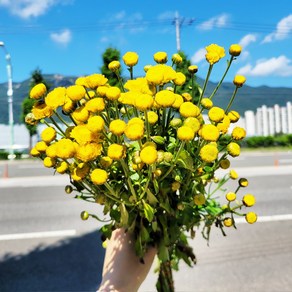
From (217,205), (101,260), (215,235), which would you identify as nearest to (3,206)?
(101,260)

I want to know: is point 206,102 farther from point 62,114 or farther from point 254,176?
point 254,176

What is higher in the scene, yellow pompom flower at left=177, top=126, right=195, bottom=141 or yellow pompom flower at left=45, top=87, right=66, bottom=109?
yellow pompom flower at left=45, top=87, right=66, bottom=109

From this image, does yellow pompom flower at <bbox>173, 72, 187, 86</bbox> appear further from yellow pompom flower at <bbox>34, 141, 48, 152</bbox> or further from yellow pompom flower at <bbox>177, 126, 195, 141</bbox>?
yellow pompom flower at <bbox>34, 141, 48, 152</bbox>

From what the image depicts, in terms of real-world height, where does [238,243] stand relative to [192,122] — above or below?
below

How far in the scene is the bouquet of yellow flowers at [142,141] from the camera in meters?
0.63

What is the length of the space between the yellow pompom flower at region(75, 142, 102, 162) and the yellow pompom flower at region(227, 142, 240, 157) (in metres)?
0.28

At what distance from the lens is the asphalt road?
93.9 inches

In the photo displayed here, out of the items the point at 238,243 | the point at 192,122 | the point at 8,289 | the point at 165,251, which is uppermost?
the point at 192,122

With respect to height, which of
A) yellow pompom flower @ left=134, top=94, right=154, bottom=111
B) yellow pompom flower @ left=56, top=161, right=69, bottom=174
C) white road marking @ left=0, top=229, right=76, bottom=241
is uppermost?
yellow pompom flower @ left=134, top=94, right=154, bottom=111

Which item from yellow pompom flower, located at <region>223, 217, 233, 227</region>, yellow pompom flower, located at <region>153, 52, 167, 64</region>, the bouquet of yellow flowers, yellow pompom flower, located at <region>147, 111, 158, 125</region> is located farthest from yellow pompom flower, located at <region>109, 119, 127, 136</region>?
yellow pompom flower, located at <region>223, 217, 233, 227</region>

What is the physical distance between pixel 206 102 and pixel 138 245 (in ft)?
1.29

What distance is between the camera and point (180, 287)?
2.34 meters

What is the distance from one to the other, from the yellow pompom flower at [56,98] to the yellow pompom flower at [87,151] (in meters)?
0.10

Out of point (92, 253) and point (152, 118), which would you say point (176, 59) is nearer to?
point (152, 118)
